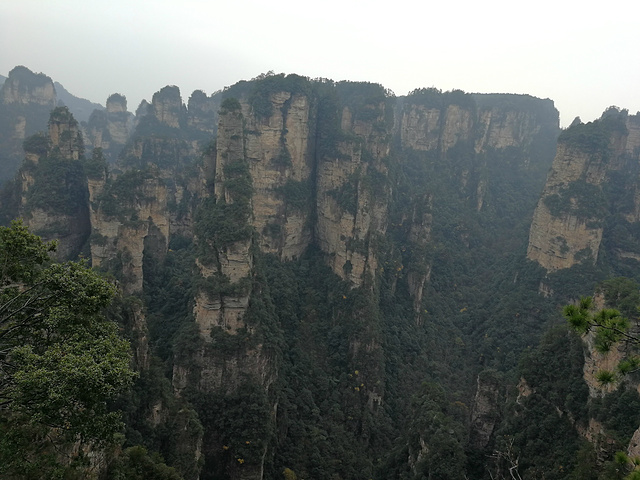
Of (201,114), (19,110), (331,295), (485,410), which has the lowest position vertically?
(485,410)

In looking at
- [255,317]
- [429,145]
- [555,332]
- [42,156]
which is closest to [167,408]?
[255,317]

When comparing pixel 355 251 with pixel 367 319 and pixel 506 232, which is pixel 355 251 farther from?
pixel 506 232

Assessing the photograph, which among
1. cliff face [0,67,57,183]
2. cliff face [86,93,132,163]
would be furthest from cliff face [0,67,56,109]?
cliff face [86,93,132,163]

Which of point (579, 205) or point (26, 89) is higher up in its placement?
point (26, 89)

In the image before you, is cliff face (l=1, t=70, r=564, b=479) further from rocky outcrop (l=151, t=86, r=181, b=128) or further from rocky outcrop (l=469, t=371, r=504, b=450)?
rocky outcrop (l=151, t=86, r=181, b=128)

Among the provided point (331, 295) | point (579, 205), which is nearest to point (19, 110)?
point (331, 295)

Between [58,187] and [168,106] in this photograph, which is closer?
[58,187]

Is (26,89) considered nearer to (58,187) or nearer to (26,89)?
(26,89)
